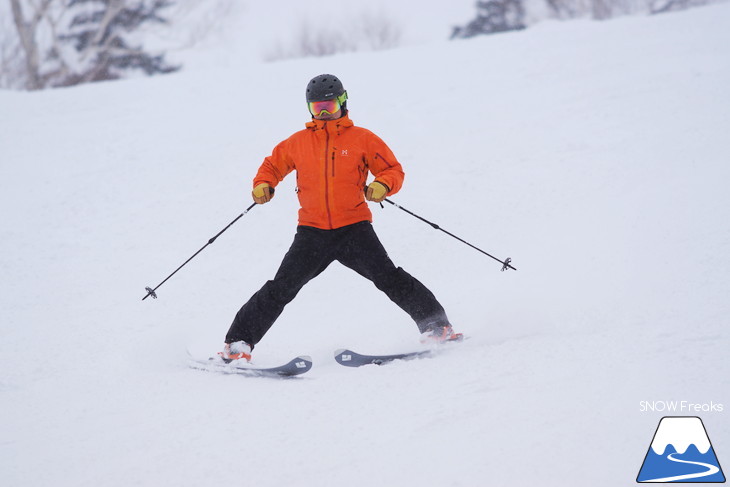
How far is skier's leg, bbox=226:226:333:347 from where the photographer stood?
3.77 meters

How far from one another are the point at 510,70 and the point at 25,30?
56.6 feet

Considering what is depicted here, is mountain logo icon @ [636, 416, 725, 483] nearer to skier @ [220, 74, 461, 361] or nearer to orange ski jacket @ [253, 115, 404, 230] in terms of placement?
skier @ [220, 74, 461, 361]

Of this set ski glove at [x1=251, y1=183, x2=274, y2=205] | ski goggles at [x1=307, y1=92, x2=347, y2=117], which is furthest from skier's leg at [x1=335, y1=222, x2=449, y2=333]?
ski goggles at [x1=307, y1=92, x2=347, y2=117]

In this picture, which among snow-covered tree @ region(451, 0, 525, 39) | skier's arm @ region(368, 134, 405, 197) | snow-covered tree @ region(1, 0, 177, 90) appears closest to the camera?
skier's arm @ region(368, 134, 405, 197)

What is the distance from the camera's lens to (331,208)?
12.2 feet

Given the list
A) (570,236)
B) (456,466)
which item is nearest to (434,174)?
(570,236)

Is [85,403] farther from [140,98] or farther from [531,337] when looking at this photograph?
[140,98]

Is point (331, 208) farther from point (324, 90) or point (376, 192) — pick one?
point (324, 90)

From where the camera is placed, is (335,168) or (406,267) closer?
(335,168)

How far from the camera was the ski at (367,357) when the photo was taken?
3738mm

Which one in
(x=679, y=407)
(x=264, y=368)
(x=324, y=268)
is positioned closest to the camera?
(x=679, y=407)

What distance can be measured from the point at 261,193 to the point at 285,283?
54 cm

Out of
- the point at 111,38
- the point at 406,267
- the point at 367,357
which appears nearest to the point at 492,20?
the point at 111,38

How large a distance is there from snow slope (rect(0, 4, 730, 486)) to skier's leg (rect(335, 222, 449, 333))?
275 mm
